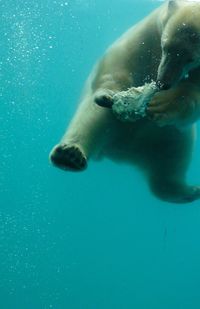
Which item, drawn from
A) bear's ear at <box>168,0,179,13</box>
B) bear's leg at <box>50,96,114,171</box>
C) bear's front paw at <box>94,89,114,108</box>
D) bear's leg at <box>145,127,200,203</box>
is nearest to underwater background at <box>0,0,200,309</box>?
bear's leg at <box>145,127,200,203</box>

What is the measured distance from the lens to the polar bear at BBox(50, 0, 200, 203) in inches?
120

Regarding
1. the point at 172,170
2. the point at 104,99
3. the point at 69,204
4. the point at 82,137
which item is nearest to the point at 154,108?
the point at 104,99

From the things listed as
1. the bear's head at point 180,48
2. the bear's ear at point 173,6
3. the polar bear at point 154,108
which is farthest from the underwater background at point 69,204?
the bear's ear at point 173,6

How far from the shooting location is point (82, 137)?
132 inches

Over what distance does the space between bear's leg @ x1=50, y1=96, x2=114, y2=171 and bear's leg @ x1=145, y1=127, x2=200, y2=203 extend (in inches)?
16.7

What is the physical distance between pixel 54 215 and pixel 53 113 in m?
3.94

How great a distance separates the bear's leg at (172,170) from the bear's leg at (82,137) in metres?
0.42

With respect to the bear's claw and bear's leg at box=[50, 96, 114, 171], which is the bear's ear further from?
the bear's claw

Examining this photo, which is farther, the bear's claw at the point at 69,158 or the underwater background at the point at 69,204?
the underwater background at the point at 69,204

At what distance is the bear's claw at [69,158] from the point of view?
122 inches

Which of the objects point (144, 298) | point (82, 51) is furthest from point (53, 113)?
point (144, 298)

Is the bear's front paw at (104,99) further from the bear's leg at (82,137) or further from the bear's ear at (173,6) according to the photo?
the bear's ear at (173,6)

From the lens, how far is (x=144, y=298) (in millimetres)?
18875

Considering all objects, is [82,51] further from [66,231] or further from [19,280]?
[19,280]
